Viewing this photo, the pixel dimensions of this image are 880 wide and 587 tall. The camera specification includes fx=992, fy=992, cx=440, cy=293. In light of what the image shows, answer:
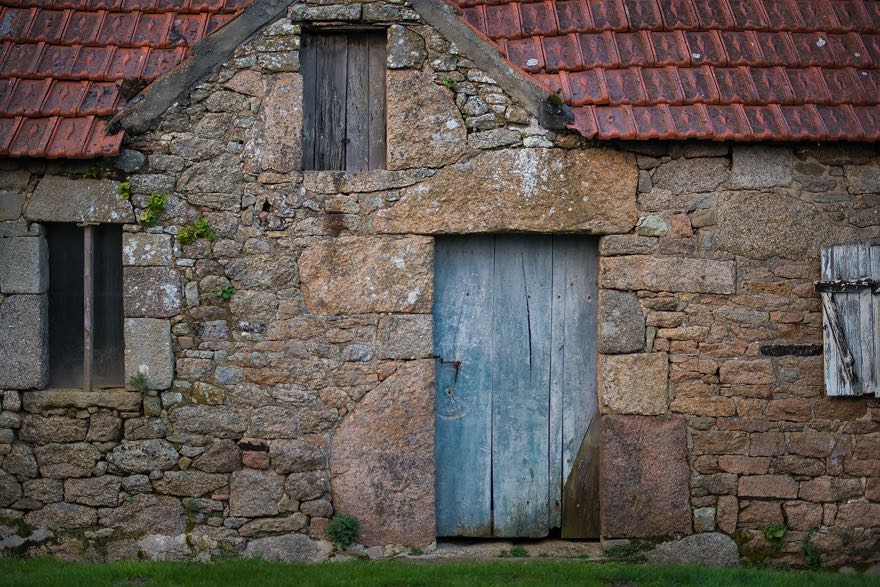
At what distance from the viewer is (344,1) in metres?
6.67

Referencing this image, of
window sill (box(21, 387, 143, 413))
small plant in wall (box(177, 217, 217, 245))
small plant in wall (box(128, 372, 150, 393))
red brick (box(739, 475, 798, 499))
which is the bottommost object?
red brick (box(739, 475, 798, 499))

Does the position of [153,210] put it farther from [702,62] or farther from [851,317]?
[851,317]

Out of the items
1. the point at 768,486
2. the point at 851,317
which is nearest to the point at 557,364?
the point at 768,486

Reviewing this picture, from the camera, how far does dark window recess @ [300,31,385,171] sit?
269 inches

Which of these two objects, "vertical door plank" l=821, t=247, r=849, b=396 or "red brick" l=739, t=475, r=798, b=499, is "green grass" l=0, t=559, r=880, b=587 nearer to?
"red brick" l=739, t=475, r=798, b=499

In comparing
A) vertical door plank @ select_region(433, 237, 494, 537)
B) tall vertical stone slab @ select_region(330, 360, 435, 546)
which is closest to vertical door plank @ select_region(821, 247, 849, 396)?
vertical door plank @ select_region(433, 237, 494, 537)

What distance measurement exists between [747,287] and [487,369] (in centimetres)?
183

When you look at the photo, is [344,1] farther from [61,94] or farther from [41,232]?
[41,232]

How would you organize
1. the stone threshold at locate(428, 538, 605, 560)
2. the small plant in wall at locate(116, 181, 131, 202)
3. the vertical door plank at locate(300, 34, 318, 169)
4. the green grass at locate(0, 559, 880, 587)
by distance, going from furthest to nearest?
the vertical door plank at locate(300, 34, 318, 169) < the stone threshold at locate(428, 538, 605, 560) < the small plant in wall at locate(116, 181, 131, 202) < the green grass at locate(0, 559, 880, 587)

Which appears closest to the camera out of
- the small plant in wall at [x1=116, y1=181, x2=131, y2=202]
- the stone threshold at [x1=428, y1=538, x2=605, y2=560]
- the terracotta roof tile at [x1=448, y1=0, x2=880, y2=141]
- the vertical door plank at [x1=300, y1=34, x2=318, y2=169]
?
the terracotta roof tile at [x1=448, y1=0, x2=880, y2=141]

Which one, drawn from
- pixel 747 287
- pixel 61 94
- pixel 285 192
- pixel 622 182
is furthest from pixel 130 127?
pixel 747 287

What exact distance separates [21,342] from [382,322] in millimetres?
2401

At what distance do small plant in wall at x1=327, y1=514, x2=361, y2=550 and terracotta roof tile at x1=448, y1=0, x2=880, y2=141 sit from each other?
2.98m

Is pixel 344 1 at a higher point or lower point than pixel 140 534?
higher
